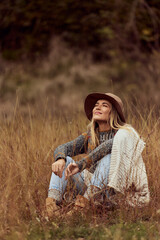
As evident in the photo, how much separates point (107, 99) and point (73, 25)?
31.5ft

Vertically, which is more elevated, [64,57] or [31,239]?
[31,239]

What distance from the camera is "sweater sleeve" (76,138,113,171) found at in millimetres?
3834

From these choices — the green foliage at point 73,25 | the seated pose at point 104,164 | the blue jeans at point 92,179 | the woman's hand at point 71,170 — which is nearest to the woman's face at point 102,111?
the seated pose at point 104,164

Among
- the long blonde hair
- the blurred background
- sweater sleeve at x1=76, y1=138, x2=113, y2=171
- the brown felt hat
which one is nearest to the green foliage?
the blurred background

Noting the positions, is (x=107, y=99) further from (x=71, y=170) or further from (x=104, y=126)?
(x=71, y=170)

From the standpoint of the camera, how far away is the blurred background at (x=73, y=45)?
12.1m

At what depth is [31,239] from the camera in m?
3.13

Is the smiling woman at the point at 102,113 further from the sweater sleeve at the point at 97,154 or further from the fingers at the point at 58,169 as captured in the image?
the fingers at the point at 58,169

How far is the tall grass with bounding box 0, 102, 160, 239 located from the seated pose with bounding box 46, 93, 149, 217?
0.46 ft

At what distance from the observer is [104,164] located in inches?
149

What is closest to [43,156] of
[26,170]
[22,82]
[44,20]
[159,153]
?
[26,170]

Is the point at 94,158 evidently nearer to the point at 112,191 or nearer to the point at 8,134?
the point at 112,191

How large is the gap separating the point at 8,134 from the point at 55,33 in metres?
8.80

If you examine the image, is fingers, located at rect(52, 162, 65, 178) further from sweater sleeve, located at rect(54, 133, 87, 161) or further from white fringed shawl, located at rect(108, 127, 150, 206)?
white fringed shawl, located at rect(108, 127, 150, 206)
